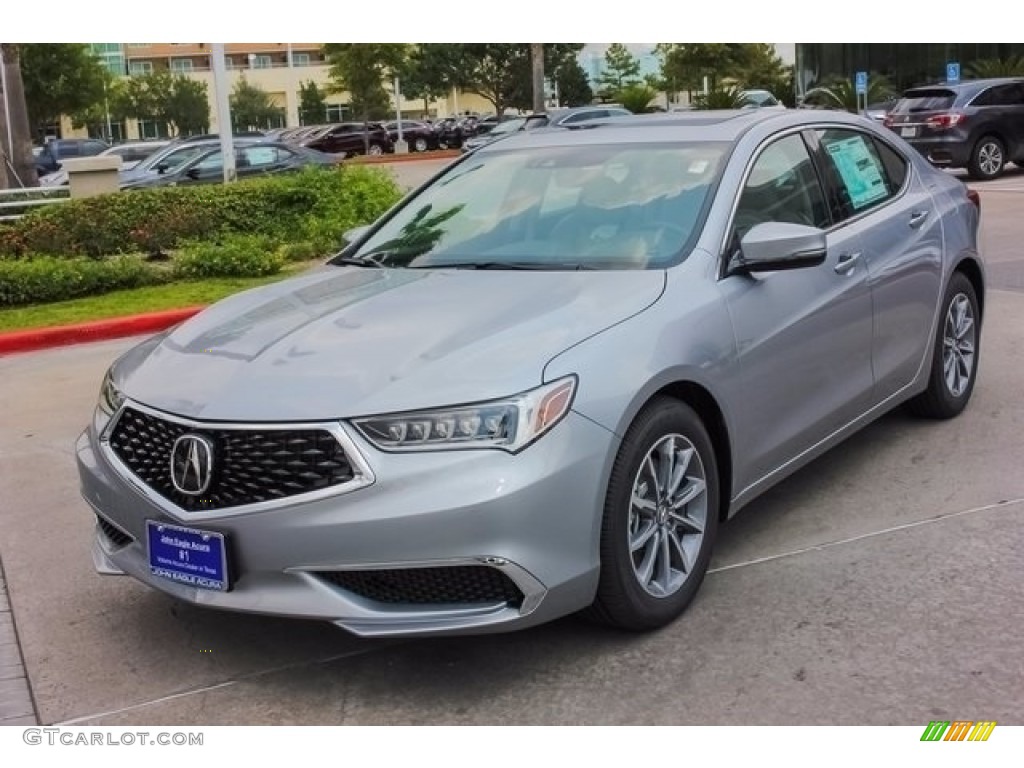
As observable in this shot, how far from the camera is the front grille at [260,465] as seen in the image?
3195 mm

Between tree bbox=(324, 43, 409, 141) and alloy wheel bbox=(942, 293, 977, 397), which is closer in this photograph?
alloy wheel bbox=(942, 293, 977, 397)

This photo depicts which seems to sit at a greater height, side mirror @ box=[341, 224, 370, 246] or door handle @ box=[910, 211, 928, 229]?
side mirror @ box=[341, 224, 370, 246]

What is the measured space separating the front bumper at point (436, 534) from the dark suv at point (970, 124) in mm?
17760

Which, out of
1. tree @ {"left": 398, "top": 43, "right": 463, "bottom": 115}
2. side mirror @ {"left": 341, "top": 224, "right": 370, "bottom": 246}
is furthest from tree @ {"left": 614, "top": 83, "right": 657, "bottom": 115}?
side mirror @ {"left": 341, "top": 224, "right": 370, "bottom": 246}

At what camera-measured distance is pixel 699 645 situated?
11.9 ft

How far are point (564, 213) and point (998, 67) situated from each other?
30780 millimetres

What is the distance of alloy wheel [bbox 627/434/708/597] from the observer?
3.60 metres

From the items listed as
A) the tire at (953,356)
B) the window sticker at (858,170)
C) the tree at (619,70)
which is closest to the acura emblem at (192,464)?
the window sticker at (858,170)

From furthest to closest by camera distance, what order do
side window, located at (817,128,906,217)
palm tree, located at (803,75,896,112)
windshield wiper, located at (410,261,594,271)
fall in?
palm tree, located at (803,75,896,112), side window, located at (817,128,906,217), windshield wiper, located at (410,261,594,271)

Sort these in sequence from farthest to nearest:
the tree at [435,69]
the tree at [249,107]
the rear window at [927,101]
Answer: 1. the tree at [249,107]
2. the tree at [435,69]
3. the rear window at [927,101]

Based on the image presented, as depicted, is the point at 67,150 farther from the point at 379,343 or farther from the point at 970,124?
the point at 379,343

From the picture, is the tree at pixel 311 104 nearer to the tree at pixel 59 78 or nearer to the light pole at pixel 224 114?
the tree at pixel 59 78

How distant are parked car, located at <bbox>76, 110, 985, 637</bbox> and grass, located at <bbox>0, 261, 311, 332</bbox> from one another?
5603 mm

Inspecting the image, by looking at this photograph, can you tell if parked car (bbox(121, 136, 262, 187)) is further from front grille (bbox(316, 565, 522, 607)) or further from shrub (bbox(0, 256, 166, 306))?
front grille (bbox(316, 565, 522, 607))
